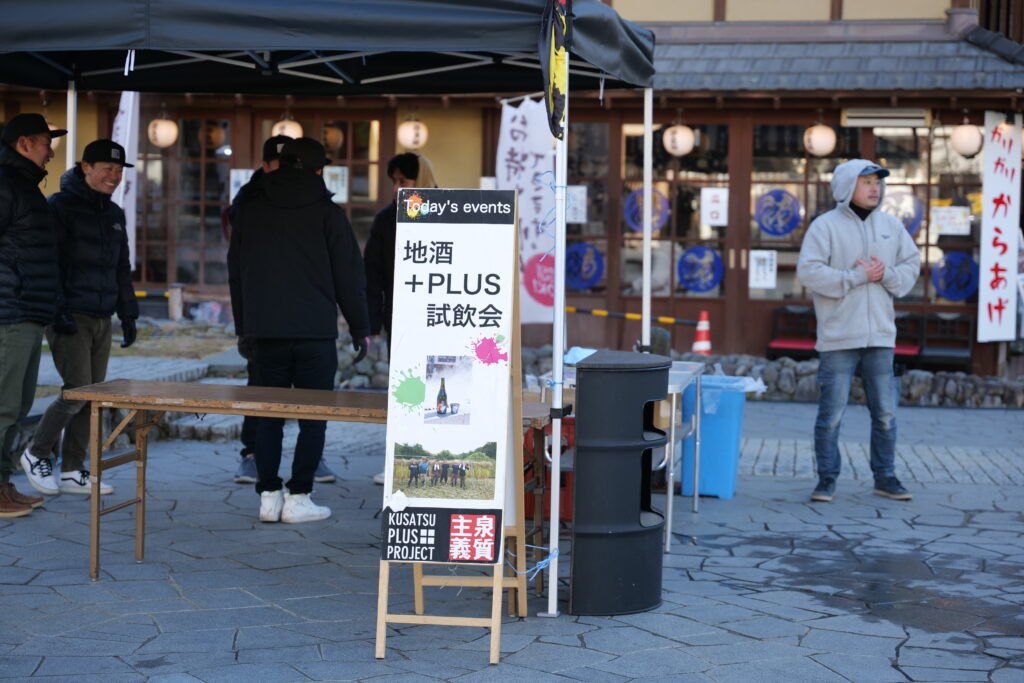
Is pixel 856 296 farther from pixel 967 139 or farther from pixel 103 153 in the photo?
pixel 967 139

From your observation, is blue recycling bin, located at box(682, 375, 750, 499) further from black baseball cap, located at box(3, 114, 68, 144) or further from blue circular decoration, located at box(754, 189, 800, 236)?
blue circular decoration, located at box(754, 189, 800, 236)

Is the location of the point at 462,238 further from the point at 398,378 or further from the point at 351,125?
the point at 351,125

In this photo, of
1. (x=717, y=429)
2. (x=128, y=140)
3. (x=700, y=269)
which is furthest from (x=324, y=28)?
(x=700, y=269)

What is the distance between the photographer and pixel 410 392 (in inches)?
198

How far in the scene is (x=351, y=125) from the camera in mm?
14789

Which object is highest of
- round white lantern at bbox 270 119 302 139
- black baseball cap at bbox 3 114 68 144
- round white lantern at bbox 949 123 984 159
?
round white lantern at bbox 270 119 302 139

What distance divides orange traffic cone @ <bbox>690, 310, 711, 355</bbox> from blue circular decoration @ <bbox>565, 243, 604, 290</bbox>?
1442 millimetres

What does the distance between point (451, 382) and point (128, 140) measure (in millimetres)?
7438

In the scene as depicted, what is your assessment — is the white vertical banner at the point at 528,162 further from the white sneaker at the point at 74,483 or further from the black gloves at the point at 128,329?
the white sneaker at the point at 74,483

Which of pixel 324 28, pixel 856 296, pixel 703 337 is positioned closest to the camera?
pixel 324 28

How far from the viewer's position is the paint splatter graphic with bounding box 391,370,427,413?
16.5ft

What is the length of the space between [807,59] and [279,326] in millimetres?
8686

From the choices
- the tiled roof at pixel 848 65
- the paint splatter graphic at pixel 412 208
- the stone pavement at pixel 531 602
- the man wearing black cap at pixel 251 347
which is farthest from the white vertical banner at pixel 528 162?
the paint splatter graphic at pixel 412 208

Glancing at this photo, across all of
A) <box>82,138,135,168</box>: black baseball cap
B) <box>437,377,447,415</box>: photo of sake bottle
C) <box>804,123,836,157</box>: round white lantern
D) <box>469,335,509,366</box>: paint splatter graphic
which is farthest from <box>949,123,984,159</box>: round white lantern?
<box>437,377,447,415</box>: photo of sake bottle
